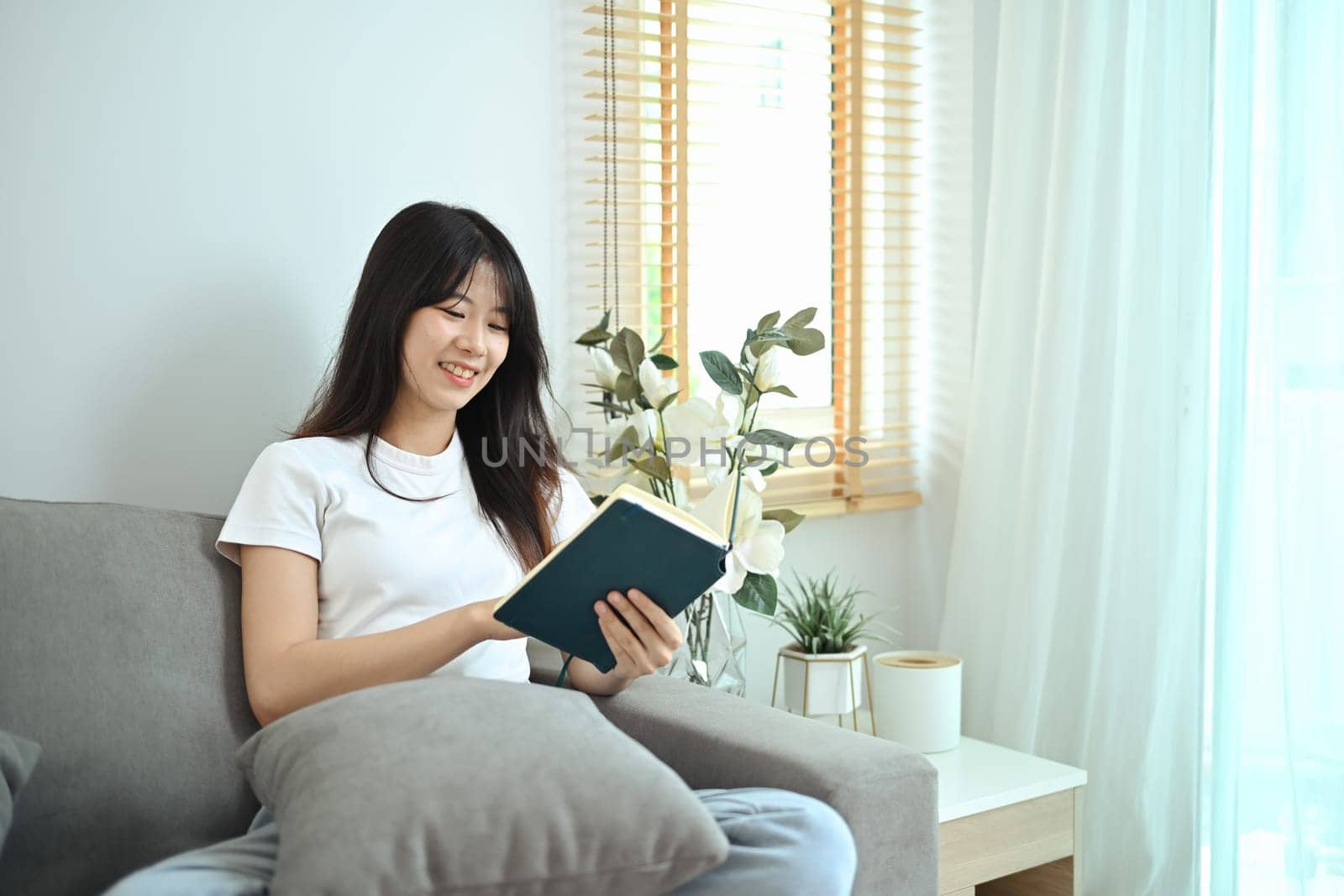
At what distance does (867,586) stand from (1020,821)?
2.75ft

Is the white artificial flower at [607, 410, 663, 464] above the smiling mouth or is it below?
below

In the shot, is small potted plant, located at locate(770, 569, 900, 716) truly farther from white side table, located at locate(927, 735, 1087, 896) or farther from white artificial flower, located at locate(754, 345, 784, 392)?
white artificial flower, located at locate(754, 345, 784, 392)

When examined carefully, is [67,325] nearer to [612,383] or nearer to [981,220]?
[612,383]

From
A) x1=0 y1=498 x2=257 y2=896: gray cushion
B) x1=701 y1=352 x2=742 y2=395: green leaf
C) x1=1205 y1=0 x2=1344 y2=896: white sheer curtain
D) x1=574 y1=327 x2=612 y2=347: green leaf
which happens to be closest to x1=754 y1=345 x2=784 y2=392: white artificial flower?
x1=701 y1=352 x2=742 y2=395: green leaf

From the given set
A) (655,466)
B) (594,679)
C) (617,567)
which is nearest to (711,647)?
(655,466)

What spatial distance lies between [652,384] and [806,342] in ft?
0.88

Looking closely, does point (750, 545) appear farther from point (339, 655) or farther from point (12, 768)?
point (12, 768)

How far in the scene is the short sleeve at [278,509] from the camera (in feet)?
4.99

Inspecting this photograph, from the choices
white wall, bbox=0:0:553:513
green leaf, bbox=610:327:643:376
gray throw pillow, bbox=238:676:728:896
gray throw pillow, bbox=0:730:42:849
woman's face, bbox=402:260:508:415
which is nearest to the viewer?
gray throw pillow, bbox=238:676:728:896

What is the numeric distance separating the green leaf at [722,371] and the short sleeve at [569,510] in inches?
11.5

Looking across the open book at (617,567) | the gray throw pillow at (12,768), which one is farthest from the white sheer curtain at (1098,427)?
the gray throw pillow at (12,768)

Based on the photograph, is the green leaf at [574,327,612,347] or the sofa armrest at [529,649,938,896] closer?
the sofa armrest at [529,649,938,896]

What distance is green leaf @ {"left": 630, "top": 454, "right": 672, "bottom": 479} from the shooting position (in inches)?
76.2

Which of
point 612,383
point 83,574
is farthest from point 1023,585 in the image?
point 83,574
